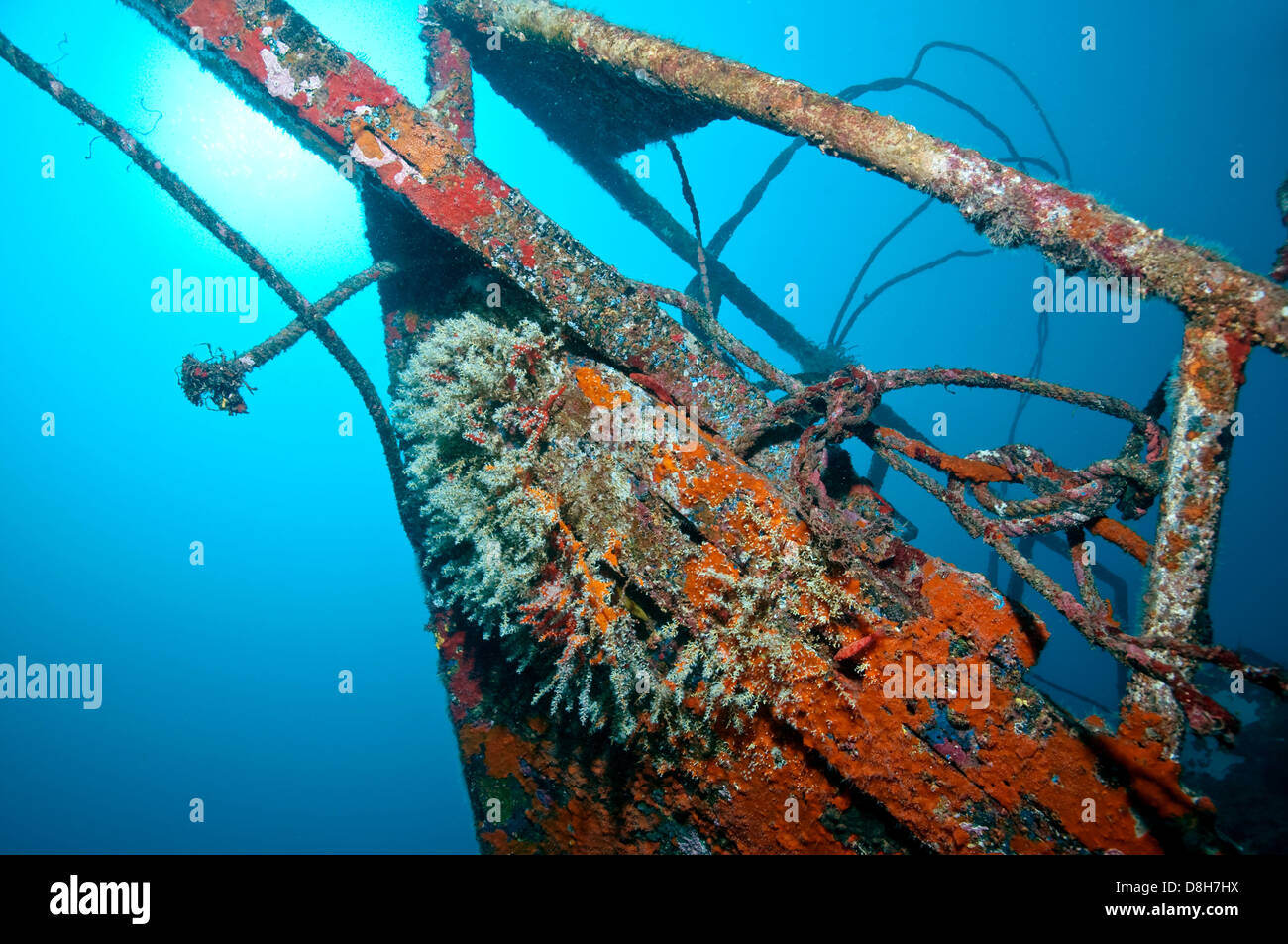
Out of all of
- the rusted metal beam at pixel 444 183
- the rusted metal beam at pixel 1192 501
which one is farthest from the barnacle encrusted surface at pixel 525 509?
the rusted metal beam at pixel 1192 501

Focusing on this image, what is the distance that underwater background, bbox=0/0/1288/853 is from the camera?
40.5 meters

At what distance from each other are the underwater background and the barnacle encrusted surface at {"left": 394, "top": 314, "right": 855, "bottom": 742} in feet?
90.7

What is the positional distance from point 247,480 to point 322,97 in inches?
2808

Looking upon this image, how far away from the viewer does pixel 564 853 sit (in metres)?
2.98

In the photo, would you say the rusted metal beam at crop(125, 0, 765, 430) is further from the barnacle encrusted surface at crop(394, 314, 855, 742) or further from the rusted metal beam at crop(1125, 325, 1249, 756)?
the rusted metal beam at crop(1125, 325, 1249, 756)

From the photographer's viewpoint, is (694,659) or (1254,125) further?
(1254,125)

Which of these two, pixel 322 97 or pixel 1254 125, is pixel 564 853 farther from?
pixel 1254 125

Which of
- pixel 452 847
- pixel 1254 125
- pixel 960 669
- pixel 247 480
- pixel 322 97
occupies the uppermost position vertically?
pixel 1254 125

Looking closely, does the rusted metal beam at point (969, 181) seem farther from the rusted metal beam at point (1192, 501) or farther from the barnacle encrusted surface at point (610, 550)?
the barnacle encrusted surface at point (610, 550)

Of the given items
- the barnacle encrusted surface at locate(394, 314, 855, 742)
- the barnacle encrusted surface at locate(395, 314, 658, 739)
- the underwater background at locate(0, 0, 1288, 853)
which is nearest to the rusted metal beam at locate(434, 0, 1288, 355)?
the barnacle encrusted surface at locate(394, 314, 855, 742)

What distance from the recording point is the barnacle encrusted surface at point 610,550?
2246mm

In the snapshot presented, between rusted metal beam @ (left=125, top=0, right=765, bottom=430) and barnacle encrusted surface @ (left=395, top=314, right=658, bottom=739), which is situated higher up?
rusted metal beam @ (left=125, top=0, right=765, bottom=430)

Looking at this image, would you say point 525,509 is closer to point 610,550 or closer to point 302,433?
point 610,550
